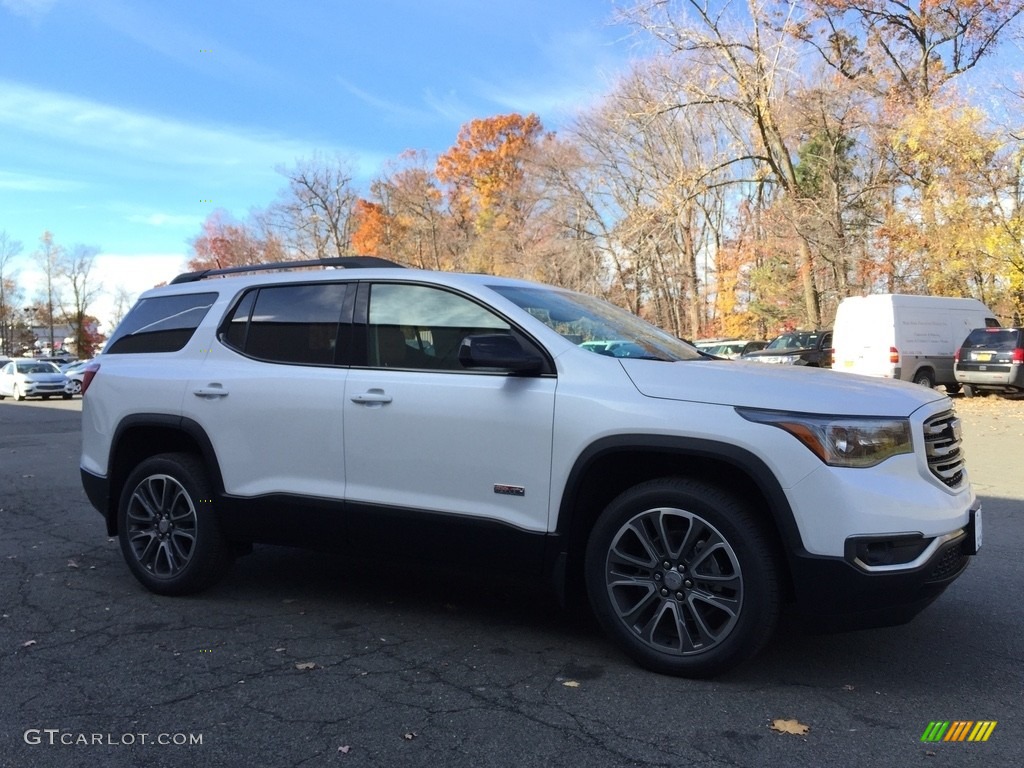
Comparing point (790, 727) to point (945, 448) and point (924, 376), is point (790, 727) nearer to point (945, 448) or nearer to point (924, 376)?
point (945, 448)

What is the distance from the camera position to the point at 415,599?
4668 mm

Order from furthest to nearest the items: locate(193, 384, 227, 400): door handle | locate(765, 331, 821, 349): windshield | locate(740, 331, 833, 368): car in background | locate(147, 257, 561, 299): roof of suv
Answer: locate(765, 331, 821, 349): windshield < locate(740, 331, 833, 368): car in background < locate(193, 384, 227, 400): door handle < locate(147, 257, 561, 299): roof of suv

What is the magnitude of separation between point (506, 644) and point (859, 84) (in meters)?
28.9

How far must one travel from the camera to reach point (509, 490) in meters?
3.69

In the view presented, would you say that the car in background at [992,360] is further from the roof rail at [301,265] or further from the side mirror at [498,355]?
the side mirror at [498,355]

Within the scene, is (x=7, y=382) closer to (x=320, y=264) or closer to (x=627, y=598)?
(x=320, y=264)

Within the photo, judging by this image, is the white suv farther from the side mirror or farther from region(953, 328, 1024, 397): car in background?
region(953, 328, 1024, 397): car in background

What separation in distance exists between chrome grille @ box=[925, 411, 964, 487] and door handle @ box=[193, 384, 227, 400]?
135 inches

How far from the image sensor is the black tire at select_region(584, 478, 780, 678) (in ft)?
10.8

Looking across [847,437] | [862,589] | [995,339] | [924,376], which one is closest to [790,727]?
[862,589]

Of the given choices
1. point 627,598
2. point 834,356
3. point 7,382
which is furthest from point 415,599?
point 7,382

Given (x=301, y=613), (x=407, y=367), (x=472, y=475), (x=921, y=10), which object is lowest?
(x=301, y=613)

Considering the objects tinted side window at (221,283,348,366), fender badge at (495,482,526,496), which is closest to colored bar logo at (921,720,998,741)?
fender badge at (495,482,526,496)

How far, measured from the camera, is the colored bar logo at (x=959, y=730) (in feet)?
9.70
